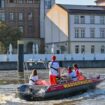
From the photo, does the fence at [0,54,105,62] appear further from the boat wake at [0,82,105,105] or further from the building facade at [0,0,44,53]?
the boat wake at [0,82,105,105]

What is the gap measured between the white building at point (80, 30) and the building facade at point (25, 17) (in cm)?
1112

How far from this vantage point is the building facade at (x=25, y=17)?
93.6 m

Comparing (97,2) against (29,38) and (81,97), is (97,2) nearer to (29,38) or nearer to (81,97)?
(29,38)

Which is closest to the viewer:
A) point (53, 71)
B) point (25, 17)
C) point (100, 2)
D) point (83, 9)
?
point (53, 71)

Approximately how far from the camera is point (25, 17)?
310 ft

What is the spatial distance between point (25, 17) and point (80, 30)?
57.3ft

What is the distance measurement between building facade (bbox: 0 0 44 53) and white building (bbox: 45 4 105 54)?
11.1m

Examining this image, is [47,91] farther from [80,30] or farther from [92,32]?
[92,32]

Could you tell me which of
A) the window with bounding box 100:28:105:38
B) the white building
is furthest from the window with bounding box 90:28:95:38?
the window with bounding box 100:28:105:38

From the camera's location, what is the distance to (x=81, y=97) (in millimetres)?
25375

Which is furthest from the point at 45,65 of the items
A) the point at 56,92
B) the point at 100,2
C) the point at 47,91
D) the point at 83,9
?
the point at 47,91

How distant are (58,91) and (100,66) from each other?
4179cm

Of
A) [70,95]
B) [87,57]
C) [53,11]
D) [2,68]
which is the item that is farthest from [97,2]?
[70,95]

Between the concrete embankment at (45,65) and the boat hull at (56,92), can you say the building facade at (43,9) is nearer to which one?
the concrete embankment at (45,65)
